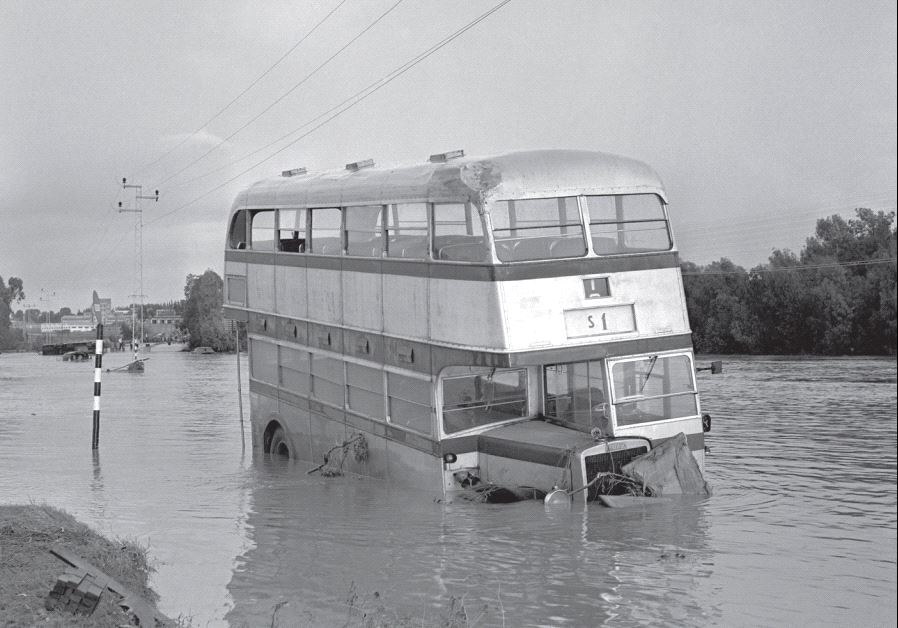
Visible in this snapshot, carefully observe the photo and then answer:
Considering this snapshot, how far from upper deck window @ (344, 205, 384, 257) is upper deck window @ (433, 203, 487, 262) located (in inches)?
68.8

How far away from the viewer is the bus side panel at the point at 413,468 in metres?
15.7

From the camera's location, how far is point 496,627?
34.6 ft

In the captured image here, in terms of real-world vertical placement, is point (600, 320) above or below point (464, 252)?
below

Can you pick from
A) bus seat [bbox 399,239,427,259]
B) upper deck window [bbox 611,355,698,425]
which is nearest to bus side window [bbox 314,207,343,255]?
bus seat [bbox 399,239,427,259]

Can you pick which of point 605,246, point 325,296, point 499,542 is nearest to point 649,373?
point 605,246

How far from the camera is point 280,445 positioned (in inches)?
858

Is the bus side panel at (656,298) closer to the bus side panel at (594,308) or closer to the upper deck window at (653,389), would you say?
the bus side panel at (594,308)

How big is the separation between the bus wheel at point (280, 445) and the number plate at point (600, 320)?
833 centimetres

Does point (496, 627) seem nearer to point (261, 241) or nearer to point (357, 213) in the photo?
point (357, 213)

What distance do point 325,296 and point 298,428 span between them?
3078 mm

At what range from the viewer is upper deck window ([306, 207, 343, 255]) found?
60.3 feet

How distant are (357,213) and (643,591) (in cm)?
827

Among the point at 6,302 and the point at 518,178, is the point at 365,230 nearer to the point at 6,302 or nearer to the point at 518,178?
the point at 518,178

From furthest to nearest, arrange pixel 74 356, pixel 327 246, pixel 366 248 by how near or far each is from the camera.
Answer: pixel 74 356 → pixel 327 246 → pixel 366 248
